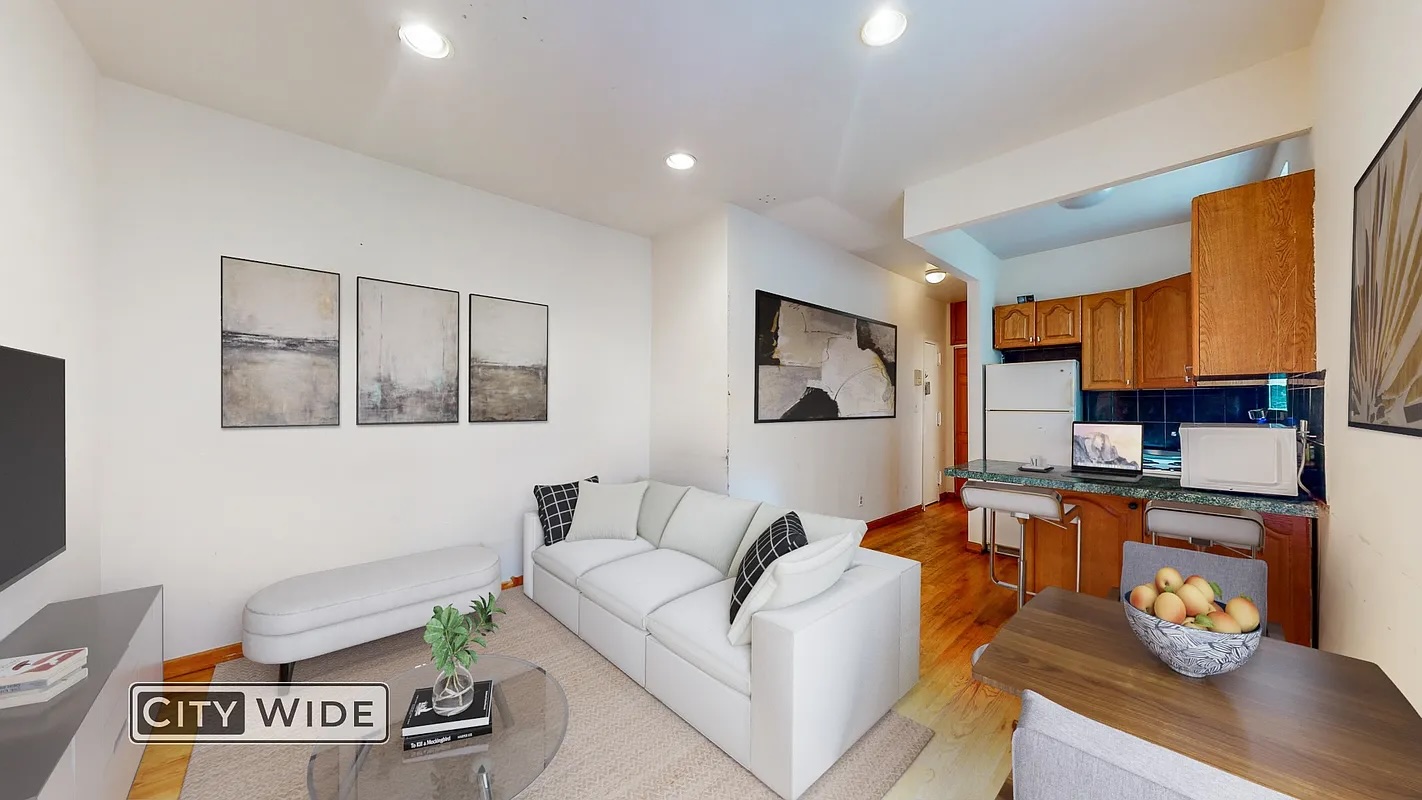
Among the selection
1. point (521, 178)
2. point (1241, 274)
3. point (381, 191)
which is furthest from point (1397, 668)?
point (381, 191)

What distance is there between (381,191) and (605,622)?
110 inches

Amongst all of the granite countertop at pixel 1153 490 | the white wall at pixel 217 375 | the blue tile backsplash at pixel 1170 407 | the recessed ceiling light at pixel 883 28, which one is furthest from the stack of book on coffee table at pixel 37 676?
the blue tile backsplash at pixel 1170 407

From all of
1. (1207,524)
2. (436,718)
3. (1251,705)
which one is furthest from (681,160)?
(1207,524)

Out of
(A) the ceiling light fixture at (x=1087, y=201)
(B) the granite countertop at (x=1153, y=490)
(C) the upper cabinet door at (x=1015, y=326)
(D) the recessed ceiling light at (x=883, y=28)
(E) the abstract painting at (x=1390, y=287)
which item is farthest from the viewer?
(C) the upper cabinet door at (x=1015, y=326)

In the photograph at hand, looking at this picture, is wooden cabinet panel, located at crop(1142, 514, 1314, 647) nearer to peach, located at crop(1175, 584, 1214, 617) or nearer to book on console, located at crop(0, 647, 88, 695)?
peach, located at crop(1175, 584, 1214, 617)

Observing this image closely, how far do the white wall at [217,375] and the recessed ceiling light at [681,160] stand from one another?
1196 millimetres

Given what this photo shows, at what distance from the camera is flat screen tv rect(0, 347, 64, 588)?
1354mm

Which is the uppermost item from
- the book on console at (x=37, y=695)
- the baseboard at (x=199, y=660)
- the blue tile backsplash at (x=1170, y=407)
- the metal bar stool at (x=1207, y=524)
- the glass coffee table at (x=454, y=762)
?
the blue tile backsplash at (x=1170, y=407)

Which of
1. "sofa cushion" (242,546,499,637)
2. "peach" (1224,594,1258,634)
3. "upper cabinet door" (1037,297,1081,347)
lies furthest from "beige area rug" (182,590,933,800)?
"upper cabinet door" (1037,297,1081,347)

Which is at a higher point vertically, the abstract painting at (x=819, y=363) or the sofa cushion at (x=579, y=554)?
the abstract painting at (x=819, y=363)

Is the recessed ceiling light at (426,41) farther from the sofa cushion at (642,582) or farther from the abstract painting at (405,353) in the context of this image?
the sofa cushion at (642,582)

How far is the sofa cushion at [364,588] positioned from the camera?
7.20 ft

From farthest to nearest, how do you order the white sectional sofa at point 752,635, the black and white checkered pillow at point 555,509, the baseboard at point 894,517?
the baseboard at point 894,517
the black and white checkered pillow at point 555,509
the white sectional sofa at point 752,635

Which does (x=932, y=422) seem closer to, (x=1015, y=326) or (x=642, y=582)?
(x=1015, y=326)
